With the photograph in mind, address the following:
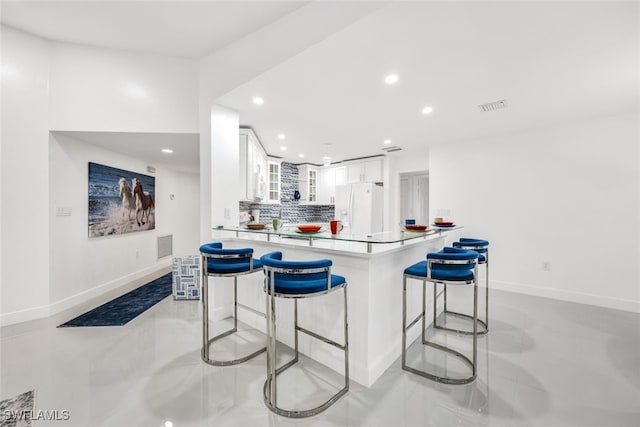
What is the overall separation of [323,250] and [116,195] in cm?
386

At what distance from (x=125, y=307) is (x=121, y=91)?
2.69 m

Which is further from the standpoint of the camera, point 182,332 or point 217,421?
point 182,332

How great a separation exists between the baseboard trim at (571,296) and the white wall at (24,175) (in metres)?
6.26

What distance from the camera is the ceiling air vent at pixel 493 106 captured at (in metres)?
2.97

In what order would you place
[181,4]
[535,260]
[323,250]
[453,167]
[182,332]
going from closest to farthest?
[323,250] → [181,4] → [182,332] → [535,260] → [453,167]

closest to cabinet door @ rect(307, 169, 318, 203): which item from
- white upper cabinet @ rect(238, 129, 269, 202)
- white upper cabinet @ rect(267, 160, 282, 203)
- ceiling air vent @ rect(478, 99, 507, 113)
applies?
white upper cabinet @ rect(267, 160, 282, 203)

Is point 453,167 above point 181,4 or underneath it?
underneath

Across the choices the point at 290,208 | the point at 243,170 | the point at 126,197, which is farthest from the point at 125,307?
the point at 290,208

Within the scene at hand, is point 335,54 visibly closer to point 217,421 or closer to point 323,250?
point 323,250

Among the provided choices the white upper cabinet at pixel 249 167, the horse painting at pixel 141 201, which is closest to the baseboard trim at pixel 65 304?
the horse painting at pixel 141 201

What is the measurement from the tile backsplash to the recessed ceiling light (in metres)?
3.89

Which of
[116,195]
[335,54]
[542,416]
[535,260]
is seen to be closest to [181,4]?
[335,54]

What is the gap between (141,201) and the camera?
4594mm

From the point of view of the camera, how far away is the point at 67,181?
3258mm
